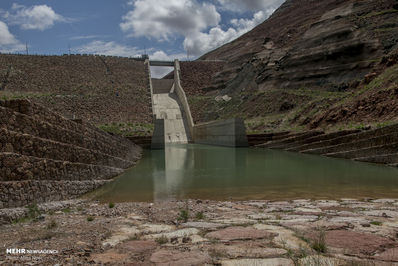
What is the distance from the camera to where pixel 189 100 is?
1438 inches

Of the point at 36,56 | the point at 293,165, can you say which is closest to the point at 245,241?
the point at 293,165

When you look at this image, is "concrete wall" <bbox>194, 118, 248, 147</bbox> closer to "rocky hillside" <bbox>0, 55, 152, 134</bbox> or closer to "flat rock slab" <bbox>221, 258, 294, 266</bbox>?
"rocky hillside" <bbox>0, 55, 152, 134</bbox>

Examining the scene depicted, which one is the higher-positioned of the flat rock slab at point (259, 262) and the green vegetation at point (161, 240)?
the flat rock slab at point (259, 262)

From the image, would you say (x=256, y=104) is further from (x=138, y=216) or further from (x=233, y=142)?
(x=138, y=216)

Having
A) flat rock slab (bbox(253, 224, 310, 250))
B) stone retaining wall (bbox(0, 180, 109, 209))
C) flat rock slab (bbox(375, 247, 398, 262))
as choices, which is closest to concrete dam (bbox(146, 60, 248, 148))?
stone retaining wall (bbox(0, 180, 109, 209))

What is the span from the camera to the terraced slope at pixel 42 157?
15.9 ft

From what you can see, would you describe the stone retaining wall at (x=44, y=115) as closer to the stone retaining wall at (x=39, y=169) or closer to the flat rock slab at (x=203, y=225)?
the stone retaining wall at (x=39, y=169)

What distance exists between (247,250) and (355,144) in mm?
11594

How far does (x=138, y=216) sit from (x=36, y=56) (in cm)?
4118

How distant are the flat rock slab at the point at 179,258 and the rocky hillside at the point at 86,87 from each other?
66.7 feet

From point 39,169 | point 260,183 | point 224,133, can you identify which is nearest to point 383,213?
point 260,183

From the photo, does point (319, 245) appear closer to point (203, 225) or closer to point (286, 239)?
point (286, 239)

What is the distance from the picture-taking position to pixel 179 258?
7.77 ft

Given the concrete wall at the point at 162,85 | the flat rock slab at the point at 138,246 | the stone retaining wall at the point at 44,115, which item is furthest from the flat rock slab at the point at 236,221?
the concrete wall at the point at 162,85
